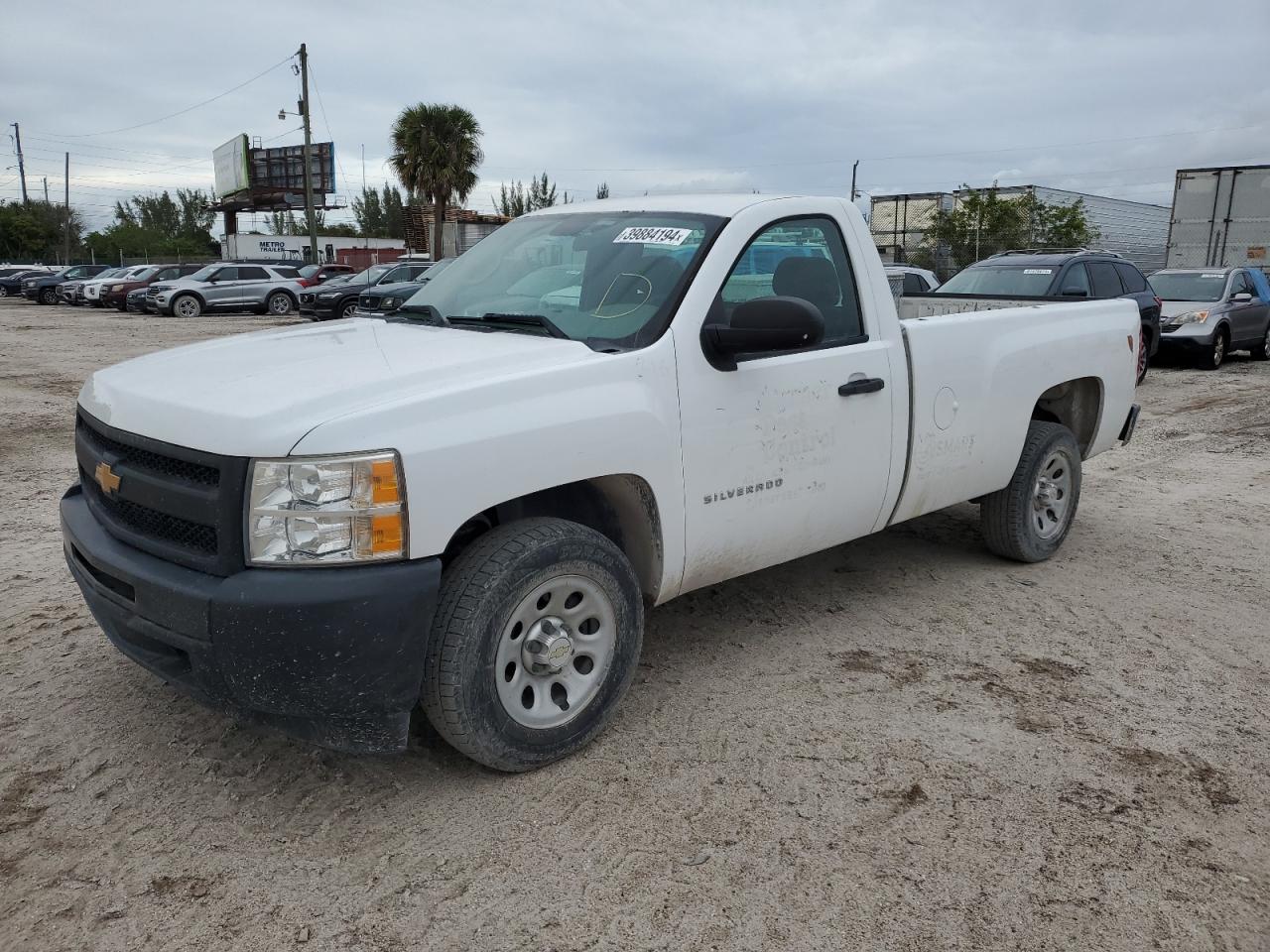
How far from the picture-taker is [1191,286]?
→ 609 inches

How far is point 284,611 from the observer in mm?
2592

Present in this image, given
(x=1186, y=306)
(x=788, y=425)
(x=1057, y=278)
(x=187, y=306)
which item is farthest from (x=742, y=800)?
(x=187, y=306)

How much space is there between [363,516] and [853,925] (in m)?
1.65

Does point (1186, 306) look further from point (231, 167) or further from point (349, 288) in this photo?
point (231, 167)

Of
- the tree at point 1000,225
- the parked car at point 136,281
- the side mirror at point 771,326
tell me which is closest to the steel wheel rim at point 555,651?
the side mirror at point 771,326

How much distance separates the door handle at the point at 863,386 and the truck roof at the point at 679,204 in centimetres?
80

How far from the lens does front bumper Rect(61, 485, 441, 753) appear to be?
261 cm

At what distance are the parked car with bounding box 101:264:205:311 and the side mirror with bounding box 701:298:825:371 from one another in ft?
99.5

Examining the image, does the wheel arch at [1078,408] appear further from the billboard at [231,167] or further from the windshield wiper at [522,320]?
the billboard at [231,167]

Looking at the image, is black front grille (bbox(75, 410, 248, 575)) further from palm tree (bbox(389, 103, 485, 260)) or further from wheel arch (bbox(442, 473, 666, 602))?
palm tree (bbox(389, 103, 485, 260))

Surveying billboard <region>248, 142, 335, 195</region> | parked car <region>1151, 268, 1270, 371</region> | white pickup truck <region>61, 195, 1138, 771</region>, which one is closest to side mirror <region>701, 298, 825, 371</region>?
white pickup truck <region>61, 195, 1138, 771</region>

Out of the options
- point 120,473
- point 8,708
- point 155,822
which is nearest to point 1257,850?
point 155,822

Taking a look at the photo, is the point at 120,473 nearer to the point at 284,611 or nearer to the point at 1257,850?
the point at 284,611

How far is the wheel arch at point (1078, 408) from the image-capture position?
558cm
